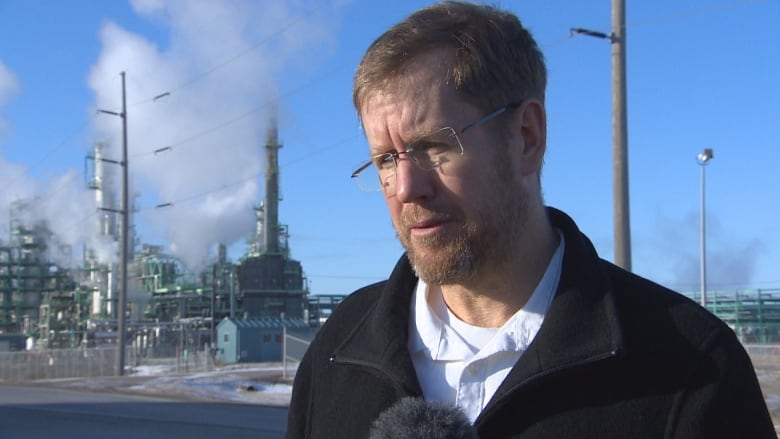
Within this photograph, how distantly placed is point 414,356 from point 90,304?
73.8 meters

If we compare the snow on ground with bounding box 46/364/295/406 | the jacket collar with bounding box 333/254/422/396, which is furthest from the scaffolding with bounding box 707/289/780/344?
the jacket collar with bounding box 333/254/422/396

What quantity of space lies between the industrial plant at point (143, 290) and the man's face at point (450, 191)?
5010 centimetres

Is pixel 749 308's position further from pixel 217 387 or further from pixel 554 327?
pixel 554 327

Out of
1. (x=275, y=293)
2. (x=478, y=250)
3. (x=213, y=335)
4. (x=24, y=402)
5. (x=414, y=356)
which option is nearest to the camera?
(x=478, y=250)

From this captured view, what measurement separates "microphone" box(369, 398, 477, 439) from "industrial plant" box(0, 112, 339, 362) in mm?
50564

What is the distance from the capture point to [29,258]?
7244cm

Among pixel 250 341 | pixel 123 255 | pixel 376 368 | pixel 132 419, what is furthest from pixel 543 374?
pixel 250 341

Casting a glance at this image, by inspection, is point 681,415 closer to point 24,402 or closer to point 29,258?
point 24,402

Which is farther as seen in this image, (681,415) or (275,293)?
(275,293)

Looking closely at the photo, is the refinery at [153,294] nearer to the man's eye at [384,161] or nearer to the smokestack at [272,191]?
the smokestack at [272,191]

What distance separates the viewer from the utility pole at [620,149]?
13094 mm

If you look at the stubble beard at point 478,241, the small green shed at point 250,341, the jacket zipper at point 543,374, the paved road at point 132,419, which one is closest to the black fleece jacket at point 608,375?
the jacket zipper at point 543,374

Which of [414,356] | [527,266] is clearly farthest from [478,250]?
[414,356]

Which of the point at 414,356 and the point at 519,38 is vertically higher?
the point at 519,38
